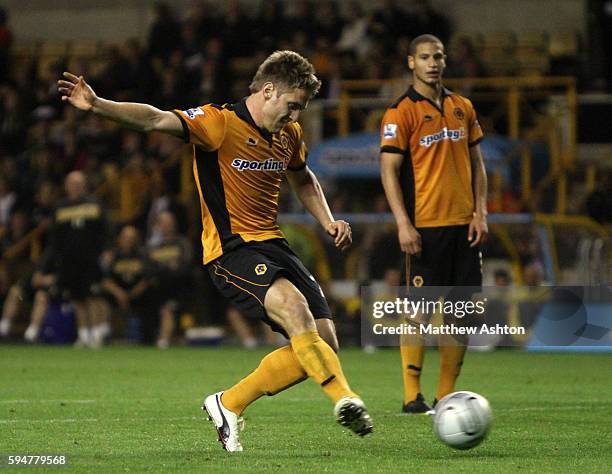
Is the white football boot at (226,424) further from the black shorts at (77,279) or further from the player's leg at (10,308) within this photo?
the player's leg at (10,308)

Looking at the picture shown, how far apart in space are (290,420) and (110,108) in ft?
9.53

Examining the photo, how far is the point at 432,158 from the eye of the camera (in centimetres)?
949

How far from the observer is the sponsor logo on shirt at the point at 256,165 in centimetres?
747

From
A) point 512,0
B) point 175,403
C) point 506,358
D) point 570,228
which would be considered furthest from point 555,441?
point 512,0

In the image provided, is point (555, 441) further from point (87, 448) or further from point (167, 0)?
point (167, 0)

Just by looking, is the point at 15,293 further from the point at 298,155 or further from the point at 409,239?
the point at 298,155

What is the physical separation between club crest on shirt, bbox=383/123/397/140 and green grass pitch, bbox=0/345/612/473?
1842 mm

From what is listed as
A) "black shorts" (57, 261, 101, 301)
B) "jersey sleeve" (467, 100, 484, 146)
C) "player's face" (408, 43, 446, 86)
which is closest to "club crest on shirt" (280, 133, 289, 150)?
"player's face" (408, 43, 446, 86)

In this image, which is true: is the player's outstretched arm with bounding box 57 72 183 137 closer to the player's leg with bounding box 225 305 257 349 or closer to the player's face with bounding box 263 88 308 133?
the player's face with bounding box 263 88 308 133

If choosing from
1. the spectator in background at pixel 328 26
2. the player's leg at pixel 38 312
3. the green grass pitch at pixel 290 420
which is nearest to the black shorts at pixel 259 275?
the green grass pitch at pixel 290 420

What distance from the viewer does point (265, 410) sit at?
9.68 m

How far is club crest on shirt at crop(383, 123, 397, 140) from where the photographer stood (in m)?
9.48

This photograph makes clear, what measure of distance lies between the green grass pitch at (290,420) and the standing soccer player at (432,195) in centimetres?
51

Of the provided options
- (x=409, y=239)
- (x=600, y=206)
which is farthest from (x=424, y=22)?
(x=409, y=239)
